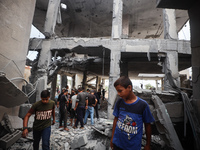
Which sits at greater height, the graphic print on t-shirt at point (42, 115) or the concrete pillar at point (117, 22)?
the concrete pillar at point (117, 22)

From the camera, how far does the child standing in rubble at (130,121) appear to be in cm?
143

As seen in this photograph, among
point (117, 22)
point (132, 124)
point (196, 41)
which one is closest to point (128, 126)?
point (132, 124)

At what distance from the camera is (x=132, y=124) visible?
144 centimetres

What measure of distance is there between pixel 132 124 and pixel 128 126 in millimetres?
61

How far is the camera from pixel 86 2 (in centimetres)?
928

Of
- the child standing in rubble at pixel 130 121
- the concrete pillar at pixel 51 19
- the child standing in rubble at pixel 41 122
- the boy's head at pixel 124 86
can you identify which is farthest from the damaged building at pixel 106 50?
the boy's head at pixel 124 86

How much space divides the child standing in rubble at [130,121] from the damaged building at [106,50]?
1.30 metres

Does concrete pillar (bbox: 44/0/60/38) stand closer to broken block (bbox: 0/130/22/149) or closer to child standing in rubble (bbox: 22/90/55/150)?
broken block (bbox: 0/130/22/149)

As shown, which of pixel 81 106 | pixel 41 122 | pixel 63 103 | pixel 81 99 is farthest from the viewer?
pixel 81 99

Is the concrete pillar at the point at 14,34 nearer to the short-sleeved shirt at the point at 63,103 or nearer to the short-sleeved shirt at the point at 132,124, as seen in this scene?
the short-sleeved shirt at the point at 63,103

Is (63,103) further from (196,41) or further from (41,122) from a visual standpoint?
(196,41)

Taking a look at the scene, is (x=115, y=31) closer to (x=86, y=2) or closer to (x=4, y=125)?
(x=86, y=2)

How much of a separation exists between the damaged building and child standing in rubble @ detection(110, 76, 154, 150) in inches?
51.2

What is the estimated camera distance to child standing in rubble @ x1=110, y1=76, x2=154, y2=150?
1.43 m
